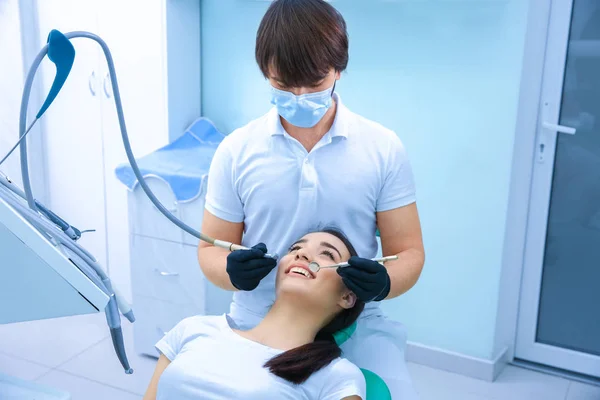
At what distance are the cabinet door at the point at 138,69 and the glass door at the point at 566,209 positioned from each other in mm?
1550

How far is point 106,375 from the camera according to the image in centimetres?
251

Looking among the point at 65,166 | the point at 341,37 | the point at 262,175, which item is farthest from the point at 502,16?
the point at 65,166

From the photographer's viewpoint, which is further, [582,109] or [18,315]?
[582,109]

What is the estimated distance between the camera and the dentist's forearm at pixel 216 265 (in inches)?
57.4

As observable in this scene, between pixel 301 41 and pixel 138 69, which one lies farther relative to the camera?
pixel 138 69

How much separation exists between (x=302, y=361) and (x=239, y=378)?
0.43 feet

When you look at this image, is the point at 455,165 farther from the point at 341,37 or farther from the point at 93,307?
the point at 93,307

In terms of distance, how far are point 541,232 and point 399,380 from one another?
1412 mm

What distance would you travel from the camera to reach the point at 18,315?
766 mm

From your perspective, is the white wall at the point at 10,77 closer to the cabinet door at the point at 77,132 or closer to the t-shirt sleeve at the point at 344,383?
the cabinet door at the point at 77,132

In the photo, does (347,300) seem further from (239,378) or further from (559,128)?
(559,128)

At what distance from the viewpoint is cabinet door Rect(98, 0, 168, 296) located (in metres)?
2.62

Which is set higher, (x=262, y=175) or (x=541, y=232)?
(x=262, y=175)

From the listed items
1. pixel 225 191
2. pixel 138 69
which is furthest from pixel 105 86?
pixel 225 191
